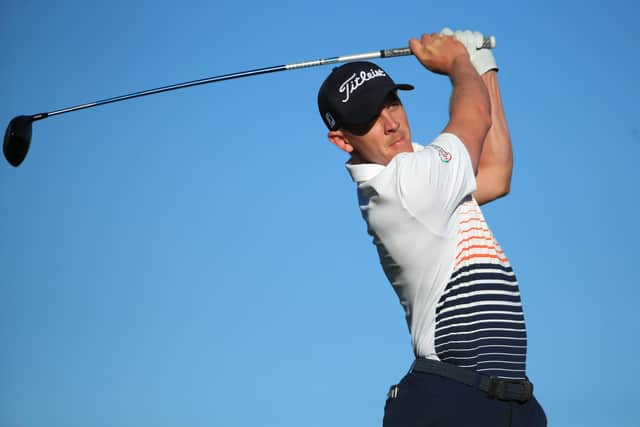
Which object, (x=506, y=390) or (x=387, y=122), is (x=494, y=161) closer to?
(x=387, y=122)

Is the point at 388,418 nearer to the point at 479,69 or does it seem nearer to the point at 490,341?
the point at 490,341

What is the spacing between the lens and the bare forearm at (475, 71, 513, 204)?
585 cm

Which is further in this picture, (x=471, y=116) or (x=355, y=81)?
(x=355, y=81)

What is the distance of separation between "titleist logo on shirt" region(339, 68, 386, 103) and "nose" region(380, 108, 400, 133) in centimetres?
21

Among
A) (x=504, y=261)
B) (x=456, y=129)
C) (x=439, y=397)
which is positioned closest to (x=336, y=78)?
(x=456, y=129)

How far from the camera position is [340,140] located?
226 inches

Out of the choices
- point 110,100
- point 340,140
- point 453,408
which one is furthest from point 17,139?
point 453,408

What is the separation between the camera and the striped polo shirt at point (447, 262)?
483 centimetres

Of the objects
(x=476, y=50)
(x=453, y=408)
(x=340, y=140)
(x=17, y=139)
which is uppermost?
(x=17, y=139)

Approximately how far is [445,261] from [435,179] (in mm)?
431

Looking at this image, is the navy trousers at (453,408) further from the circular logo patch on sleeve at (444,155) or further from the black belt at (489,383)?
the circular logo patch on sleeve at (444,155)

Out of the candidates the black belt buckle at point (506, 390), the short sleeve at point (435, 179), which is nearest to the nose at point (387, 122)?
the short sleeve at point (435, 179)

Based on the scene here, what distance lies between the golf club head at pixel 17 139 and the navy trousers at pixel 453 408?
5281 mm

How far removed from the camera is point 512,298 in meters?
4.91
